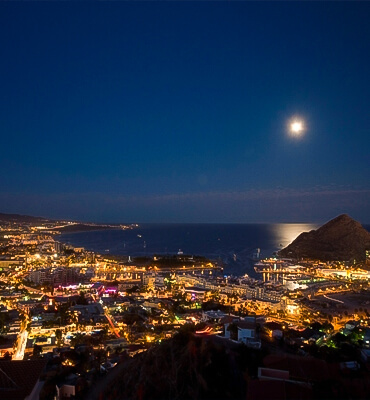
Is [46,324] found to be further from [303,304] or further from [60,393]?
[303,304]

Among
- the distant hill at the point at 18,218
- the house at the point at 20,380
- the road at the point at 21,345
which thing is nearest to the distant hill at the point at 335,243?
the road at the point at 21,345

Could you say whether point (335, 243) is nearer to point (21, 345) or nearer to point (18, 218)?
point (21, 345)

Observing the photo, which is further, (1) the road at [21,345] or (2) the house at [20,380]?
Answer: (1) the road at [21,345]

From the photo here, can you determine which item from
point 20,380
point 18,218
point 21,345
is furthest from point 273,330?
point 18,218

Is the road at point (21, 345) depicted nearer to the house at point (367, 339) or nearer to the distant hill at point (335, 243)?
the house at point (367, 339)

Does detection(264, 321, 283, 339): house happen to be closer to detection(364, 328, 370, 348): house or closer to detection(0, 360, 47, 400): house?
detection(364, 328, 370, 348): house

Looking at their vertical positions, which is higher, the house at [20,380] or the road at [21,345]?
the house at [20,380]

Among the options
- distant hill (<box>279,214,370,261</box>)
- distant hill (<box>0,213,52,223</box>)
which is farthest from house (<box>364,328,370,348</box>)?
distant hill (<box>0,213,52,223</box>)

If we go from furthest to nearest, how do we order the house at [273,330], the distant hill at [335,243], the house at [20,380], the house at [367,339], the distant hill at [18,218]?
1. the distant hill at [18,218]
2. the distant hill at [335,243]
3. the house at [273,330]
4. the house at [367,339]
5. the house at [20,380]

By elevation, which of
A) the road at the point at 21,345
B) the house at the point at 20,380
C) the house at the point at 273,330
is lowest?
the road at the point at 21,345

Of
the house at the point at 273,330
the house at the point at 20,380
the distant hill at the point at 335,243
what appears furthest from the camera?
the distant hill at the point at 335,243
